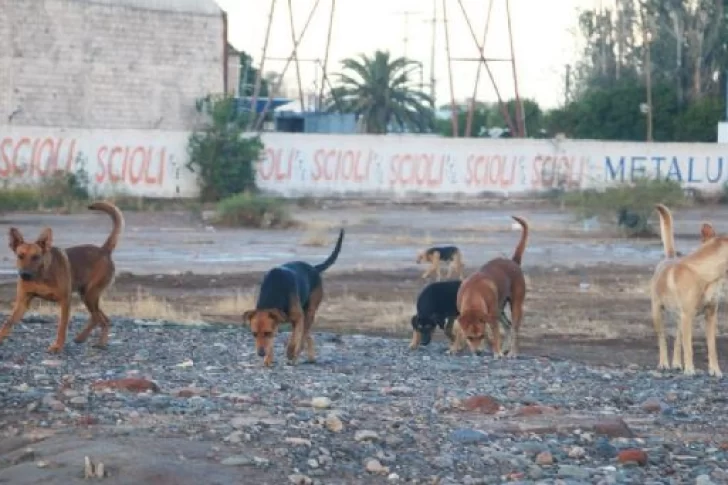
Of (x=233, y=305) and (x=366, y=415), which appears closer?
(x=366, y=415)

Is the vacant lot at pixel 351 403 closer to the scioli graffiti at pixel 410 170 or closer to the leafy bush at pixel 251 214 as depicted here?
the leafy bush at pixel 251 214

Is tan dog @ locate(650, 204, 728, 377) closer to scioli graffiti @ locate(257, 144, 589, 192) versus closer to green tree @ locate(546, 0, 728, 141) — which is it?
scioli graffiti @ locate(257, 144, 589, 192)

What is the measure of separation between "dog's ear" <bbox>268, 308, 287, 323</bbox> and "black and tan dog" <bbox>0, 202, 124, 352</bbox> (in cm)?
181

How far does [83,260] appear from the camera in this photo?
16.4 metres

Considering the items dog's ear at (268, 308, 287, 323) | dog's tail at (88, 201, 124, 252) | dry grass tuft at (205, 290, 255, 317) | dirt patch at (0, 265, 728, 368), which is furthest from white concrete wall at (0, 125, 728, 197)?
dog's ear at (268, 308, 287, 323)

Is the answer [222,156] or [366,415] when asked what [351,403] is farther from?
[222,156]

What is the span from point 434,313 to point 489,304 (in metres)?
1.56

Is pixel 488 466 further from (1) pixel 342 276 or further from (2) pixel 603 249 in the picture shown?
(2) pixel 603 249

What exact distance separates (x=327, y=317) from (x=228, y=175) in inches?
1302

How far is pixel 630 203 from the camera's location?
153 feet

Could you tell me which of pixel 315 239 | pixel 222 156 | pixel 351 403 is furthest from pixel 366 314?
pixel 222 156

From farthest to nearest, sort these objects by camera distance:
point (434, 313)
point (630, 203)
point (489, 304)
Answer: point (630, 203)
point (434, 313)
point (489, 304)

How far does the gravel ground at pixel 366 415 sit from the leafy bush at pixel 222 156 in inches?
1581

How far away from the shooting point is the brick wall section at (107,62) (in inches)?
2510
